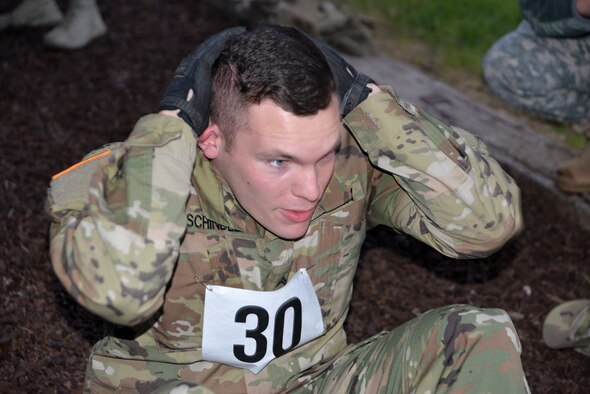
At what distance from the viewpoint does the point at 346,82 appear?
9.35 ft

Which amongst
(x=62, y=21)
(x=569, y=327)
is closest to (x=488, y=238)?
(x=569, y=327)

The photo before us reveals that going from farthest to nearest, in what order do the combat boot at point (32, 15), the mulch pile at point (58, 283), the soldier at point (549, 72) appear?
1. the combat boot at point (32, 15)
2. the soldier at point (549, 72)
3. the mulch pile at point (58, 283)

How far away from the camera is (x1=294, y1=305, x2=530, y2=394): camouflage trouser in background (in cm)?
253

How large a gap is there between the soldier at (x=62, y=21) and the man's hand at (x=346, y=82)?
11.4ft

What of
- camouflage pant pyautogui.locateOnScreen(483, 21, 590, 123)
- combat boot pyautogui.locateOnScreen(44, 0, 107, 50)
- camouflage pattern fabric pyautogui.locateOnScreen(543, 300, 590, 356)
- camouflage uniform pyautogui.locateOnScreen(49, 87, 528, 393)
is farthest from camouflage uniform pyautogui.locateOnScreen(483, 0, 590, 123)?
combat boot pyautogui.locateOnScreen(44, 0, 107, 50)

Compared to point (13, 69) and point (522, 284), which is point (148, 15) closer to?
point (13, 69)

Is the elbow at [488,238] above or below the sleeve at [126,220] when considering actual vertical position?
below

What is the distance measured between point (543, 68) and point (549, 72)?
4cm

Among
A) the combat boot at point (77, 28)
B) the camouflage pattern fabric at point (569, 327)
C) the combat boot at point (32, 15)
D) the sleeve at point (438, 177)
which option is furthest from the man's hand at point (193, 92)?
the combat boot at point (32, 15)

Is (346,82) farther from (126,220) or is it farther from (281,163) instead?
(126,220)

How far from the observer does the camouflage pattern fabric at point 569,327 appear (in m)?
3.89

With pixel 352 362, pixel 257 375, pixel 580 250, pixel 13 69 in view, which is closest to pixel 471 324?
pixel 352 362

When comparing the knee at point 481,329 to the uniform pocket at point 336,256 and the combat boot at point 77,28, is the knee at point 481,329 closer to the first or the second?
the uniform pocket at point 336,256

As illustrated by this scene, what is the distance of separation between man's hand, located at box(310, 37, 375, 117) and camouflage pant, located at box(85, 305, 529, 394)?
2.32 feet
